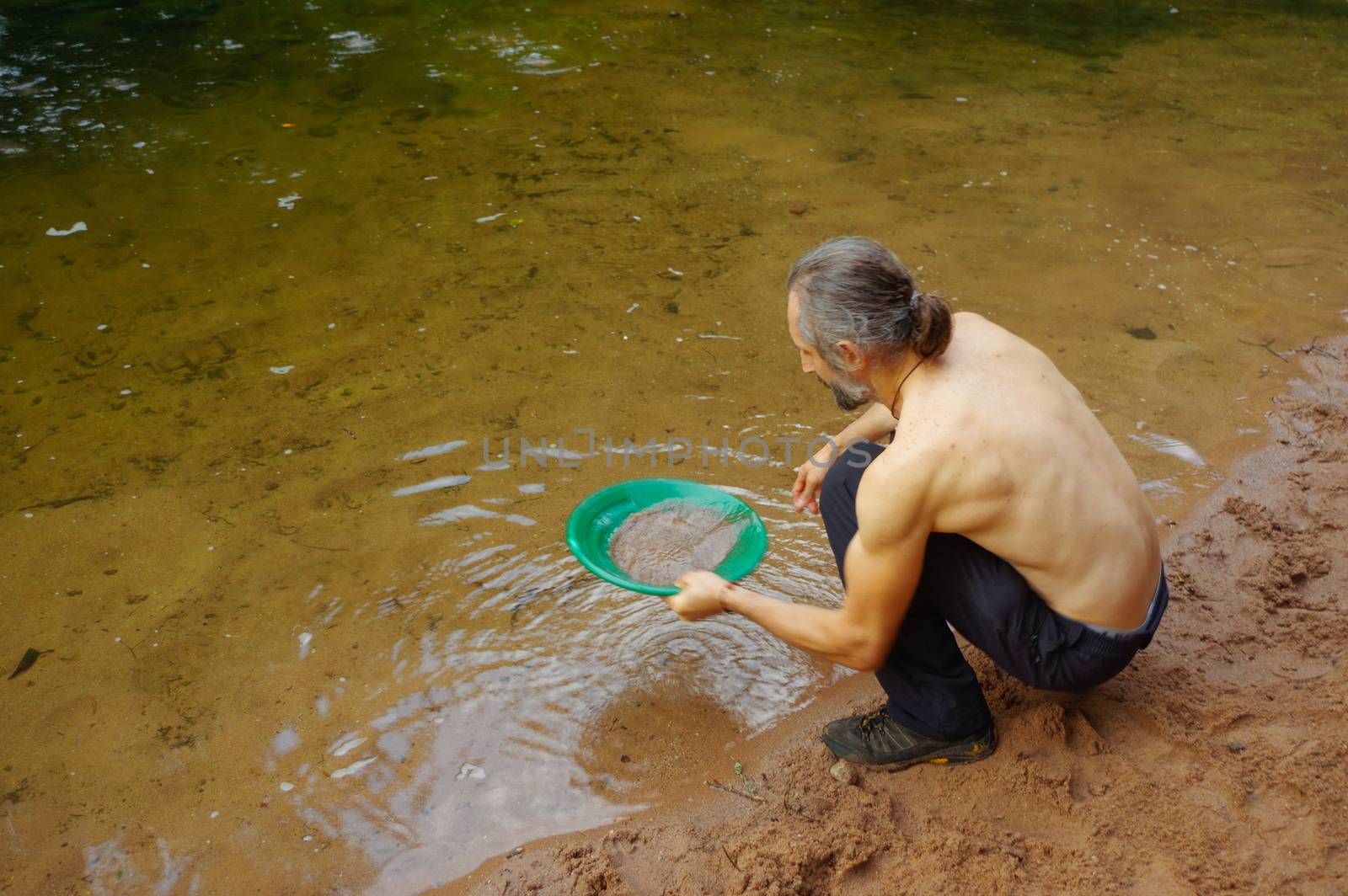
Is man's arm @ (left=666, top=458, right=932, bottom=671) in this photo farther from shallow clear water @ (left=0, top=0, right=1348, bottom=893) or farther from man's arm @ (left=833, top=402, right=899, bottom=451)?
man's arm @ (left=833, top=402, right=899, bottom=451)

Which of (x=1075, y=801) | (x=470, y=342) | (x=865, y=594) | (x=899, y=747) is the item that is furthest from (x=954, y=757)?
(x=470, y=342)

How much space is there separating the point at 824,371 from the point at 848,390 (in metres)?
0.06

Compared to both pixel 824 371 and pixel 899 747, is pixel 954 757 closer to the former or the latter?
pixel 899 747

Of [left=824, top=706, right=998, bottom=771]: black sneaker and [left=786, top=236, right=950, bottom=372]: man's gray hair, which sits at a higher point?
[left=786, top=236, right=950, bottom=372]: man's gray hair

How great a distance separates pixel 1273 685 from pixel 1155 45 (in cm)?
582

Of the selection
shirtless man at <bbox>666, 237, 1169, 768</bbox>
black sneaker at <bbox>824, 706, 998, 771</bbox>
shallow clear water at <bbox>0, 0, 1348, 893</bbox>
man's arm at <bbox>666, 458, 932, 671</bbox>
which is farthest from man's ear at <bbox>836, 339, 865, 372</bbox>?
shallow clear water at <bbox>0, 0, 1348, 893</bbox>

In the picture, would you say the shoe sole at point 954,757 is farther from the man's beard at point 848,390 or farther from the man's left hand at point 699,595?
the man's beard at point 848,390

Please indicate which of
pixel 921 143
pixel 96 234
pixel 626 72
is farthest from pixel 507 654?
pixel 626 72

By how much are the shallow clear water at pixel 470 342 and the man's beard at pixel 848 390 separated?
0.73 m

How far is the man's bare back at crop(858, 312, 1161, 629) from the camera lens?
5.69ft

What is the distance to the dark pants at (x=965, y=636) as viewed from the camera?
1.87 m

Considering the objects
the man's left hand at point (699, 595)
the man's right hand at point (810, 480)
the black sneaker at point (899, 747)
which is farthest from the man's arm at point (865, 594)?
the man's right hand at point (810, 480)

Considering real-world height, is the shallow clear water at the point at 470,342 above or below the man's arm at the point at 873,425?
below

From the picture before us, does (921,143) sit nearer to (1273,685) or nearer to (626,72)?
(626,72)
